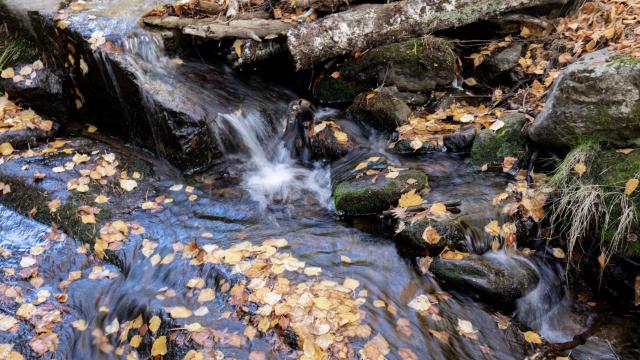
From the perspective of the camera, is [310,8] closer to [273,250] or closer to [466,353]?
[273,250]

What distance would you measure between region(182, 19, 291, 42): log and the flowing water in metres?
0.56

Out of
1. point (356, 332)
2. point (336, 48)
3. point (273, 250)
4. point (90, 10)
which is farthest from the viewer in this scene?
point (90, 10)

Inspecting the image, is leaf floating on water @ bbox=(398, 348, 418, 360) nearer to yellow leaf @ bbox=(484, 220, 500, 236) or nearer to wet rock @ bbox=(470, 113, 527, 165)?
yellow leaf @ bbox=(484, 220, 500, 236)

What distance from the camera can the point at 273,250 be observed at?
4.80 meters

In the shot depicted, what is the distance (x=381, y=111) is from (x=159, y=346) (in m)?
4.01

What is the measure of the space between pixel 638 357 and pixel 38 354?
508 cm

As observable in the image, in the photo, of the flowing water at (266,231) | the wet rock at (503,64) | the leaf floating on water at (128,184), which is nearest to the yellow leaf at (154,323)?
the flowing water at (266,231)

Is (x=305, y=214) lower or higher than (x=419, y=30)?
lower

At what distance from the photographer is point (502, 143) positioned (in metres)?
5.64

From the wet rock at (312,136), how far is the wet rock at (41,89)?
3.38 m

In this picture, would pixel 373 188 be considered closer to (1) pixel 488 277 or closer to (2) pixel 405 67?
(1) pixel 488 277

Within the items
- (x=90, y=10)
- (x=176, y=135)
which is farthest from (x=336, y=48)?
(x=90, y=10)

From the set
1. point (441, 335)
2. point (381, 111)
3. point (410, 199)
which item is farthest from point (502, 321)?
point (381, 111)

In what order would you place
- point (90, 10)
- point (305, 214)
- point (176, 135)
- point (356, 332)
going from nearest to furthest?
point (356, 332) → point (305, 214) → point (176, 135) → point (90, 10)
